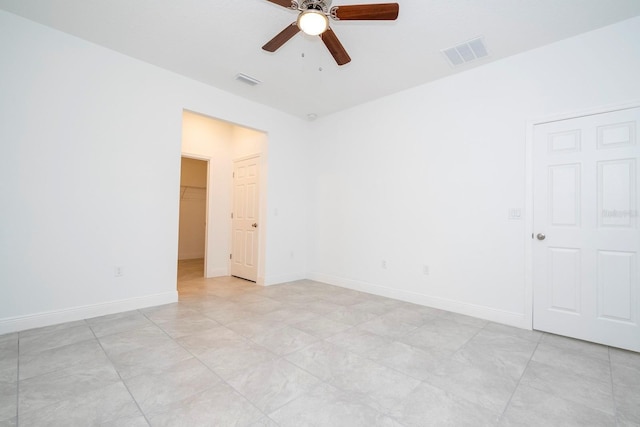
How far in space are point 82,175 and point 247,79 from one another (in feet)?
7.71

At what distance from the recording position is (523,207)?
3.13 m

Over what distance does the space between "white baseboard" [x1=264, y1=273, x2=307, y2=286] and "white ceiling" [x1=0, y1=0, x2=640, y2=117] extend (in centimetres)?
322

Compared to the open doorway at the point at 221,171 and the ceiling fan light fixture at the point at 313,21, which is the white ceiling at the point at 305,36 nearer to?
the ceiling fan light fixture at the point at 313,21

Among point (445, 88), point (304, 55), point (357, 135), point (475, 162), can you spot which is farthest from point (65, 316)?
point (445, 88)

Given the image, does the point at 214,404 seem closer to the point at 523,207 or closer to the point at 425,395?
the point at 425,395

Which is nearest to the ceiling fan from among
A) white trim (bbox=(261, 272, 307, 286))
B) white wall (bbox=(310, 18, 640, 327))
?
white wall (bbox=(310, 18, 640, 327))

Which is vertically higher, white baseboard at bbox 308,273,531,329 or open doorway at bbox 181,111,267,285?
open doorway at bbox 181,111,267,285

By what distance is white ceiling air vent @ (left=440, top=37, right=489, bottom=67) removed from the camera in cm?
304

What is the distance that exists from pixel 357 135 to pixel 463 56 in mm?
1921

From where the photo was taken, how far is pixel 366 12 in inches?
81.0

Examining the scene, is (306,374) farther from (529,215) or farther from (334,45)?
(529,215)

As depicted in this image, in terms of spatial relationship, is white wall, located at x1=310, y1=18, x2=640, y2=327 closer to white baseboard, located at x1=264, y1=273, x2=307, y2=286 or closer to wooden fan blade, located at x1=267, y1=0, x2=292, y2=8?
white baseboard, located at x1=264, y1=273, x2=307, y2=286

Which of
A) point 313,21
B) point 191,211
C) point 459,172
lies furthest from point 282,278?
point 191,211

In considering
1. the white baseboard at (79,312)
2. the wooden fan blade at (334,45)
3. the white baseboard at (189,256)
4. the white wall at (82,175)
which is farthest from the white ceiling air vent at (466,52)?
the white baseboard at (189,256)
